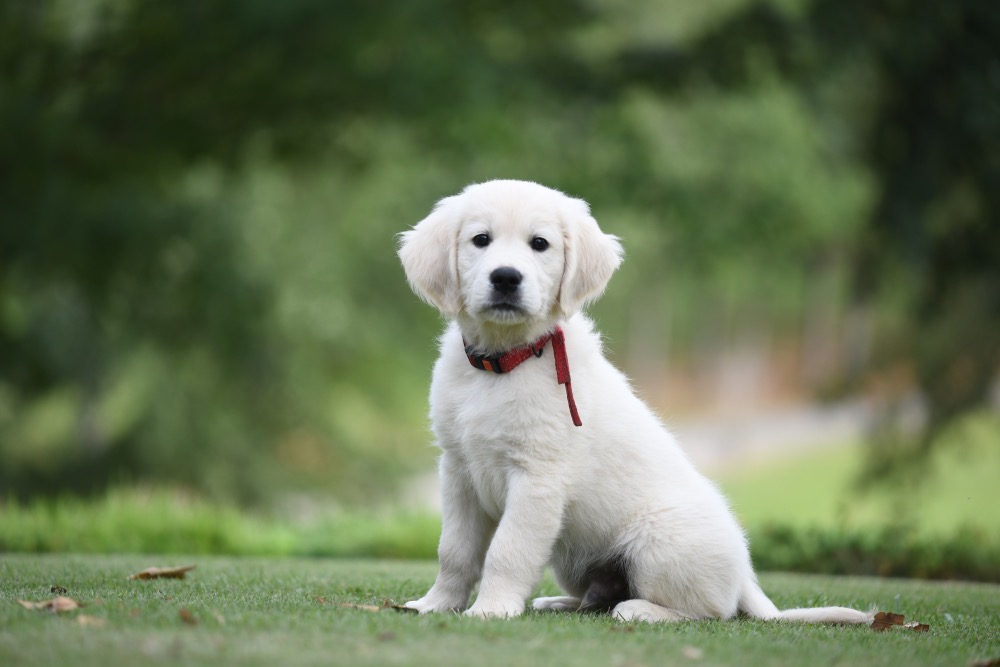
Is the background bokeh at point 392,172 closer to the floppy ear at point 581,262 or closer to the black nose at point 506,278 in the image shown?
the floppy ear at point 581,262

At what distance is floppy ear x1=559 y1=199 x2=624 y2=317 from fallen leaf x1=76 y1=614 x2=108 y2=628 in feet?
6.79

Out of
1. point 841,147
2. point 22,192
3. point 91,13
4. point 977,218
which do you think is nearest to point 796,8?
point 841,147

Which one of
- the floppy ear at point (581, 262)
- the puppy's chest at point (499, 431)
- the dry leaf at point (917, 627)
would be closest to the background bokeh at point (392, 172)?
the floppy ear at point (581, 262)

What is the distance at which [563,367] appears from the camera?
4.50 meters

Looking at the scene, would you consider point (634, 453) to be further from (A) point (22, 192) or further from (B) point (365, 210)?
(B) point (365, 210)

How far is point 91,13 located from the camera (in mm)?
12000

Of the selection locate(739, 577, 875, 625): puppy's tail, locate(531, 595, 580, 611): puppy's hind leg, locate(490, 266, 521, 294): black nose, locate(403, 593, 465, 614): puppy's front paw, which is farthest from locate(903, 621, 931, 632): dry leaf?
locate(490, 266, 521, 294): black nose

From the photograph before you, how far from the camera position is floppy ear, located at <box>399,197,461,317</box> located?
462 cm

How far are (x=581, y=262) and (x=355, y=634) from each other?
1.79 metres

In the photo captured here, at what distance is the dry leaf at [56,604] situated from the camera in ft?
12.5

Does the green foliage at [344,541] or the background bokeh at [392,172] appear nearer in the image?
the green foliage at [344,541]

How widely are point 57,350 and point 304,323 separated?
173 inches

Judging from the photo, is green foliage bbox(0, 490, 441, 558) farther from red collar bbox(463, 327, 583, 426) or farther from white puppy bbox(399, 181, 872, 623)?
red collar bbox(463, 327, 583, 426)

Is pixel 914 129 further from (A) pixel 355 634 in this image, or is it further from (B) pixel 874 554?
(A) pixel 355 634
